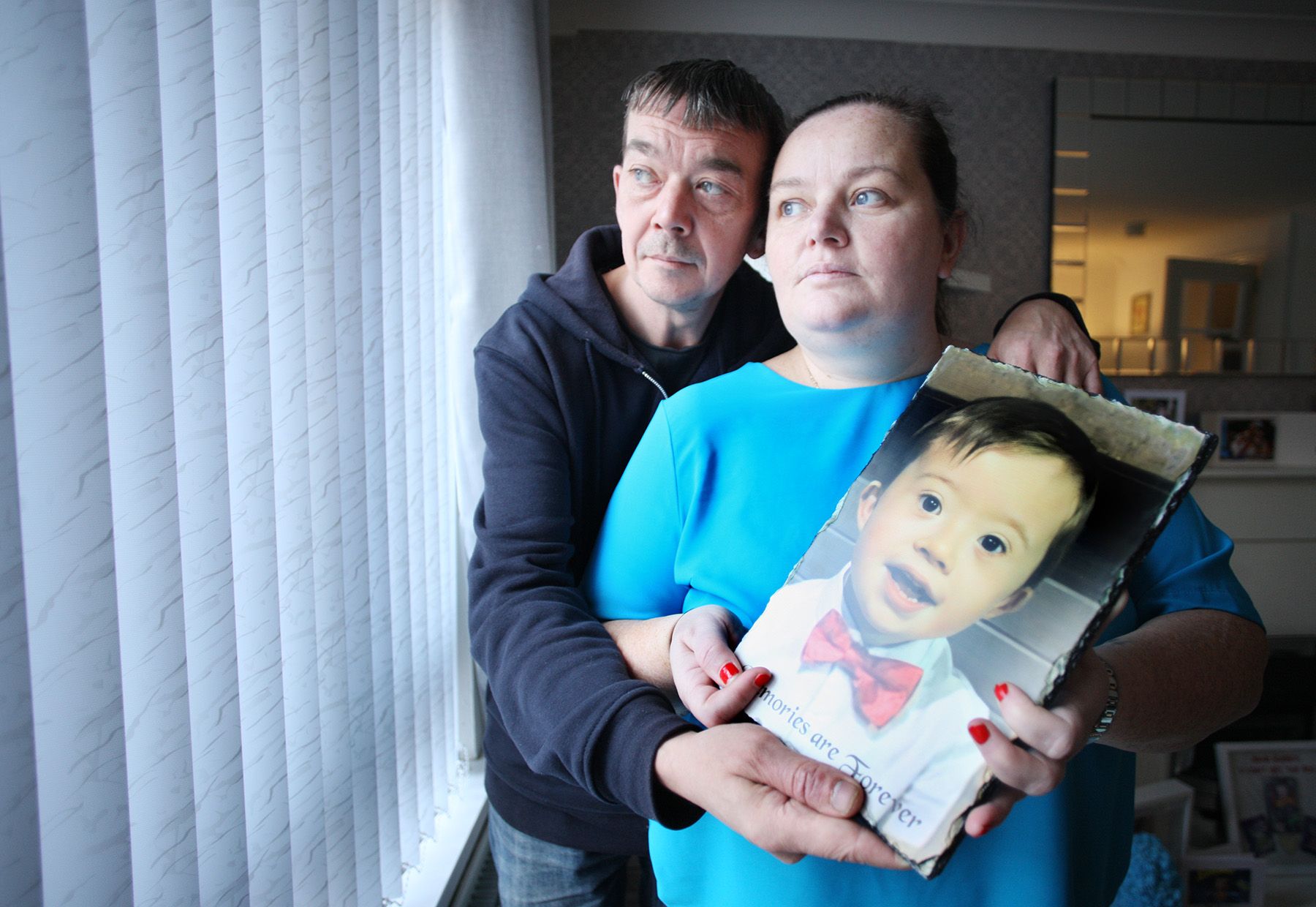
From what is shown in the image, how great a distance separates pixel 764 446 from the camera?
73 centimetres

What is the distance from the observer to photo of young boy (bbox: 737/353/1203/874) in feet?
1.61

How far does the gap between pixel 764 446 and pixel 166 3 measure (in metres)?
0.69

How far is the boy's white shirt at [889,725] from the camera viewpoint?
19.1 inches

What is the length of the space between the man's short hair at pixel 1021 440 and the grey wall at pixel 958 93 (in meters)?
2.74

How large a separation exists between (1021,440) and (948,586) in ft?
0.40

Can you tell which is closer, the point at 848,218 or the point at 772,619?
the point at 772,619

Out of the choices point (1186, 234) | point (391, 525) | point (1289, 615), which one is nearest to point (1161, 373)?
point (1186, 234)

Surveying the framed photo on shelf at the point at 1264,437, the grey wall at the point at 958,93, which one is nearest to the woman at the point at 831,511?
the grey wall at the point at 958,93

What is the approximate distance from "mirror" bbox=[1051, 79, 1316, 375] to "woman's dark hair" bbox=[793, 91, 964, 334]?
2.90 metres

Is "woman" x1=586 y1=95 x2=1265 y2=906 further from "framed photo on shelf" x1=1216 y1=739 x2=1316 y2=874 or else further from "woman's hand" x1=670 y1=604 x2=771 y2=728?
"framed photo on shelf" x1=1216 y1=739 x2=1316 y2=874

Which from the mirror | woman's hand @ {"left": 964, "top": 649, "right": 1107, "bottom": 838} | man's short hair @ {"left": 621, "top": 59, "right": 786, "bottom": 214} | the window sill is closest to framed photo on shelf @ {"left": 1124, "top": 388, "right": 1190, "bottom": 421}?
the mirror

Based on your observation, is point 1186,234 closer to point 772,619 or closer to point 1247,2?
point 1247,2

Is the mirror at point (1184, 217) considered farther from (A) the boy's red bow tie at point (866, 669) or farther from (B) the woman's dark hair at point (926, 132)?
(A) the boy's red bow tie at point (866, 669)

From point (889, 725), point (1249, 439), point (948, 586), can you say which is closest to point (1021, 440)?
point (948, 586)
